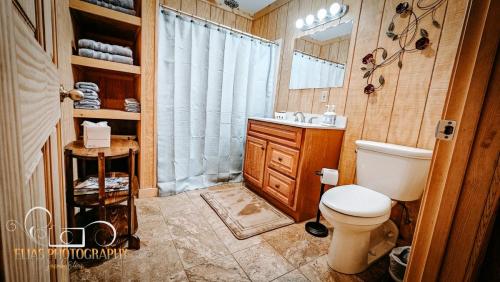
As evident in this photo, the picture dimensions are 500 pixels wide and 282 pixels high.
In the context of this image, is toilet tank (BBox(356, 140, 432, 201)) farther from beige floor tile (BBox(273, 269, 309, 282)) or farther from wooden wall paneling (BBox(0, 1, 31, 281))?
wooden wall paneling (BBox(0, 1, 31, 281))

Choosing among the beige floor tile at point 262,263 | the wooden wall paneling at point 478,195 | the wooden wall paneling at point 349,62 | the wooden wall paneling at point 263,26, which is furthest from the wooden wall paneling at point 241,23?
the wooden wall paneling at point 478,195

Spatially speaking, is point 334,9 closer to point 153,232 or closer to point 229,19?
point 229,19

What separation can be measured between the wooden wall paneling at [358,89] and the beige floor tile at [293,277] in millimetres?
977

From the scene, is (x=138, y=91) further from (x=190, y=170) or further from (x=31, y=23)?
(x=31, y=23)

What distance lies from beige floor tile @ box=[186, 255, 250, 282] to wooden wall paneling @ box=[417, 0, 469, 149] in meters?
1.48

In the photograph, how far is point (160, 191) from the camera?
2.08 meters

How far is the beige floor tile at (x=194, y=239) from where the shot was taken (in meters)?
1.34

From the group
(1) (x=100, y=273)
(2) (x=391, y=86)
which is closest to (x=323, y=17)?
(2) (x=391, y=86)

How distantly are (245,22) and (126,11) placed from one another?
1.71m

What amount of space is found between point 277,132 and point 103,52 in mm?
1591

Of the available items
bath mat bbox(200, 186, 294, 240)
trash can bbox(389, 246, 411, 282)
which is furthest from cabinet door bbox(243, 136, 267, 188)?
trash can bbox(389, 246, 411, 282)

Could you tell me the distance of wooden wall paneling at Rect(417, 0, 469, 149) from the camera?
4.25 ft

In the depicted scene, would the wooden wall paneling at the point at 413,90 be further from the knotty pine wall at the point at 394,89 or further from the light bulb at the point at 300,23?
the light bulb at the point at 300,23

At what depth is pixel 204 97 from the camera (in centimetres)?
223
